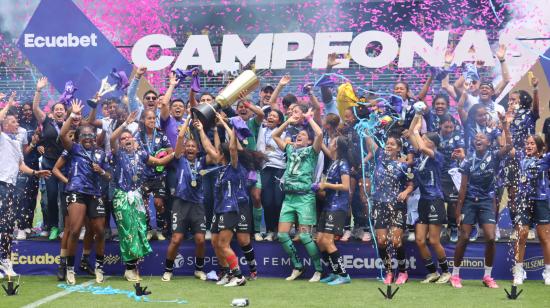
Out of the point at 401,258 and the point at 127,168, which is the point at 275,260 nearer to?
the point at 401,258

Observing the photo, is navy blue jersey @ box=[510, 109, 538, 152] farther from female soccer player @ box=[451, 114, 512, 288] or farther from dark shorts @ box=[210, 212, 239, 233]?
dark shorts @ box=[210, 212, 239, 233]

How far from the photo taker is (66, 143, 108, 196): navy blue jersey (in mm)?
9906

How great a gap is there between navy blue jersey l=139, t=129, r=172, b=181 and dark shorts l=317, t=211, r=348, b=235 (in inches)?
77.3

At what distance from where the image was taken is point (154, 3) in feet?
44.0

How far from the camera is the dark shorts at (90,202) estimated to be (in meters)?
9.88

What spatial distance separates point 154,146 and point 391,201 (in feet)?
9.30

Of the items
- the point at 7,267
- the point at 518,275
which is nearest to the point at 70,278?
the point at 7,267

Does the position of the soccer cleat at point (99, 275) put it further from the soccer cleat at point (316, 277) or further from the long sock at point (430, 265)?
the long sock at point (430, 265)

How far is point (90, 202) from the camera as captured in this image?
10016 mm

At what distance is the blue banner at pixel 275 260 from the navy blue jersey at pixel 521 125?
1190 millimetres

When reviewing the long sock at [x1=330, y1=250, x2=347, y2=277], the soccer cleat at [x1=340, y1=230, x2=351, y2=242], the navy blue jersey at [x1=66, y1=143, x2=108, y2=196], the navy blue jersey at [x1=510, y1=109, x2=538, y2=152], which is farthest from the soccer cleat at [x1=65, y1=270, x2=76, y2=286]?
the navy blue jersey at [x1=510, y1=109, x2=538, y2=152]

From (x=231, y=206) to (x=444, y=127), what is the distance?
2.63 meters

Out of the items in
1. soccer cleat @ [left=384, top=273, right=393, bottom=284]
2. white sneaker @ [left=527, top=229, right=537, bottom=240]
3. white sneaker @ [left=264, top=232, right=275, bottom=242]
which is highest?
Result: white sneaker @ [left=527, top=229, right=537, bottom=240]

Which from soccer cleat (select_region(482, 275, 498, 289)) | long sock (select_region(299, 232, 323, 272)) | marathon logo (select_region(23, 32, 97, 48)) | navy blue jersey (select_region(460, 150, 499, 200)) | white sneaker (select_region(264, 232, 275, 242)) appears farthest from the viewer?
marathon logo (select_region(23, 32, 97, 48))
